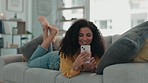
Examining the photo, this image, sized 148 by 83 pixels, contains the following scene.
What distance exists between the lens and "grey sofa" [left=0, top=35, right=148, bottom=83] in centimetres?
142

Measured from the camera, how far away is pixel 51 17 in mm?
6168

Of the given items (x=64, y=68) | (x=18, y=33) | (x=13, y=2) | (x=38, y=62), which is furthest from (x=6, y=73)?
(x=13, y=2)

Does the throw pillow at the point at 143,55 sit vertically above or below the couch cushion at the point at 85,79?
above

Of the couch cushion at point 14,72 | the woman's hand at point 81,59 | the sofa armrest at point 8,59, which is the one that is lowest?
the couch cushion at point 14,72

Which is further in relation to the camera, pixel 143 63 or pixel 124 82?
pixel 143 63

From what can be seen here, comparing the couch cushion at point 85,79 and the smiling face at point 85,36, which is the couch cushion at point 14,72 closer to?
the couch cushion at point 85,79

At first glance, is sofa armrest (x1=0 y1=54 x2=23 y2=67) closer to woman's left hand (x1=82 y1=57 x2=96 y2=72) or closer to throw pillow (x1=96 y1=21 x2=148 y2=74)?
woman's left hand (x1=82 y1=57 x2=96 y2=72)

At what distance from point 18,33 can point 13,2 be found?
31.1 inches

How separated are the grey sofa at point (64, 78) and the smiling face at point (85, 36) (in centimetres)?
25

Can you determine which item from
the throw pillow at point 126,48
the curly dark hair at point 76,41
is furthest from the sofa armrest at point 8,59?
the throw pillow at point 126,48

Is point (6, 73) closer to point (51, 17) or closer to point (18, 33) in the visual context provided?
point (18, 33)

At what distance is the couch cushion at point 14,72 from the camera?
2387 mm

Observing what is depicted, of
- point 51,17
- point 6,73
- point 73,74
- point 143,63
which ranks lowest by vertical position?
point 6,73

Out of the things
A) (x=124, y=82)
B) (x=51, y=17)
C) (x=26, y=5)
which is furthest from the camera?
(x=51, y=17)
